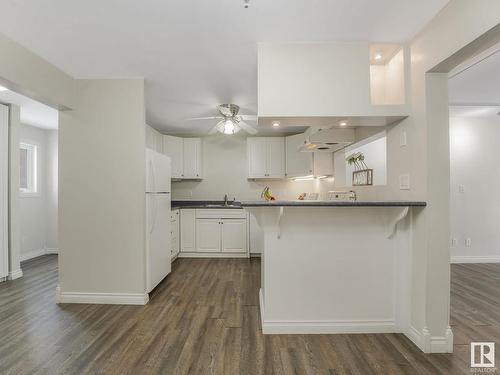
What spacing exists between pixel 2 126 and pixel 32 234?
2.13 m

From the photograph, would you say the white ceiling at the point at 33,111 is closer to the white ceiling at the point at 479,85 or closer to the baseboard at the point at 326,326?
the baseboard at the point at 326,326

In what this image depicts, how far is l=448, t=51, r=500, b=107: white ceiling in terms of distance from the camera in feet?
8.00

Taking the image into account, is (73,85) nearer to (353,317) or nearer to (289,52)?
(289,52)

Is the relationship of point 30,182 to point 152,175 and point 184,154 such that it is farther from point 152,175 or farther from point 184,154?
point 152,175

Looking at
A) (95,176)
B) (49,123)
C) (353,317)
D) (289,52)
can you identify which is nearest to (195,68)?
(289,52)

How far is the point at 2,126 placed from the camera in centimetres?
332

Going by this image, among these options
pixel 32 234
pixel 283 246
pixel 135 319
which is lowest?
pixel 135 319

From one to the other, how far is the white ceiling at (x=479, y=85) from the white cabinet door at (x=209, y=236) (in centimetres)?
385

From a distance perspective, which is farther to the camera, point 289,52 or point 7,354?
point 289,52

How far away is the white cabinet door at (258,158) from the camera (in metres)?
4.84

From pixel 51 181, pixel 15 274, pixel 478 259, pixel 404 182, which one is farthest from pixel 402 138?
pixel 51 181

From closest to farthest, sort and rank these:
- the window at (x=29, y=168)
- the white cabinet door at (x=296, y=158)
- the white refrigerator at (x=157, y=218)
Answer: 1. the white refrigerator at (x=157, y=218)
2. the window at (x=29, y=168)
3. the white cabinet door at (x=296, y=158)

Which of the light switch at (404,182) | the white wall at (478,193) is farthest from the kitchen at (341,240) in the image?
the white wall at (478,193)

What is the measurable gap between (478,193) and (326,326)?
3891 millimetres
